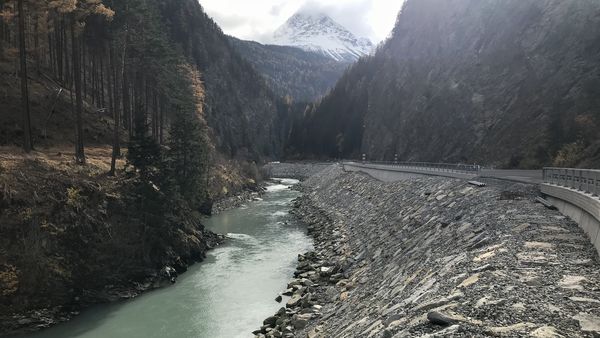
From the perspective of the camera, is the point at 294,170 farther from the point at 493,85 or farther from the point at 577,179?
the point at 577,179

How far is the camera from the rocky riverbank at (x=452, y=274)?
7.98 m

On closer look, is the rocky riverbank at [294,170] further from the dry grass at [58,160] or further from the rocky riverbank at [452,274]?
the rocky riverbank at [452,274]

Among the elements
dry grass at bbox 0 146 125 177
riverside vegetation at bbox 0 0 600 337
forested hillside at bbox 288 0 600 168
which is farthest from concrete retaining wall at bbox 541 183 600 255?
dry grass at bbox 0 146 125 177

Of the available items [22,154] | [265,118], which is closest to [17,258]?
[22,154]

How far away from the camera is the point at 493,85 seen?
212ft

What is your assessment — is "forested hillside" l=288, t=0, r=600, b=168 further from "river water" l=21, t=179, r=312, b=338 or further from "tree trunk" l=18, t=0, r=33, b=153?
"tree trunk" l=18, t=0, r=33, b=153

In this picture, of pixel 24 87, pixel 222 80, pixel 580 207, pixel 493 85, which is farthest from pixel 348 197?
pixel 222 80

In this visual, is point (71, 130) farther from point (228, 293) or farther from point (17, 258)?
point (228, 293)

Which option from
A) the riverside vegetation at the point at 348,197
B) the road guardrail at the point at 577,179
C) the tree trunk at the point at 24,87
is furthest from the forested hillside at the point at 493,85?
the tree trunk at the point at 24,87

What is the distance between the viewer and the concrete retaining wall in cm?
1190

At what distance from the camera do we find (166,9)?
127812 mm

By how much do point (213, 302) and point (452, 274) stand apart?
13.6 m

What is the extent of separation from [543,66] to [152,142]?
53.4 meters

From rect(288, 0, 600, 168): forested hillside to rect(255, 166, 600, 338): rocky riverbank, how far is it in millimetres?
19446
